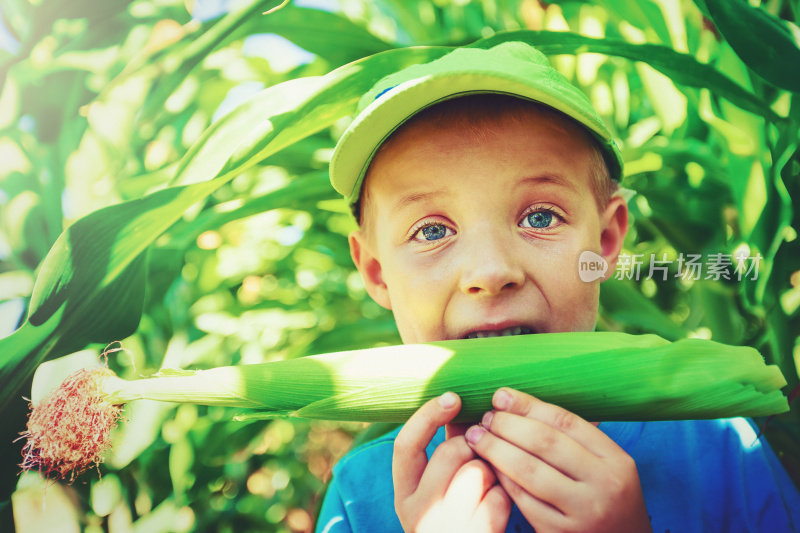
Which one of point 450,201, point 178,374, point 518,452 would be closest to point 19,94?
point 178,374

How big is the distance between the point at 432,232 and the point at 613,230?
265mm

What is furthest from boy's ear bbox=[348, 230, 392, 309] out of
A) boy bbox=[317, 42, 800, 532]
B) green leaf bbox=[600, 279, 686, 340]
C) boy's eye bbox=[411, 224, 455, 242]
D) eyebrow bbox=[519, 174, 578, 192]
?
green leaf bbox=[600, 279, 686, 340]

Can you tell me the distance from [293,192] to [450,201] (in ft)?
1.45

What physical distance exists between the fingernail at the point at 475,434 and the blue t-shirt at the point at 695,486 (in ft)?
0.64

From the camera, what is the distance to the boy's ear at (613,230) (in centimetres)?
73

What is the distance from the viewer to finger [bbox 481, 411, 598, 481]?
19.1 inches

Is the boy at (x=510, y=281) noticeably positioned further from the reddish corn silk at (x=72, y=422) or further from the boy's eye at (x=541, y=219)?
the reddish corn silk at (x=72, y=422)

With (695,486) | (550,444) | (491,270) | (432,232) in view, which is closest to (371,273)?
(432,232)

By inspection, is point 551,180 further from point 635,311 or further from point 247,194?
point 247,194

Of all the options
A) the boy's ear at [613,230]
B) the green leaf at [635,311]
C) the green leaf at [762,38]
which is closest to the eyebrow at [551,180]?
the boy's ear at [613,230]

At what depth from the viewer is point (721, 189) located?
0.94 metres

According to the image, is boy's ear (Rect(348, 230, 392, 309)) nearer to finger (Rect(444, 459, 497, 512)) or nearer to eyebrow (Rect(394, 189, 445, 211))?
eyebrow (Rect(394, 189, 445, 211))

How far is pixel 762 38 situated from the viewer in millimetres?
598

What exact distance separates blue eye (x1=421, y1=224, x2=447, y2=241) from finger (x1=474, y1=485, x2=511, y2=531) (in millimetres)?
267
